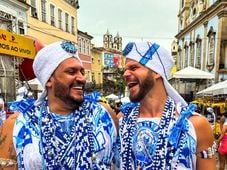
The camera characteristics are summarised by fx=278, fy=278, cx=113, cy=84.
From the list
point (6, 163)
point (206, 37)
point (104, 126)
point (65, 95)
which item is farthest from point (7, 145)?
point (206, 37)

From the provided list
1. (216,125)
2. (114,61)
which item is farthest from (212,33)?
(114,61)

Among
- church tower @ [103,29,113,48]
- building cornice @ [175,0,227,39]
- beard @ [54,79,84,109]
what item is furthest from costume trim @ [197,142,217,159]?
church tower @ [103,29,113,48]

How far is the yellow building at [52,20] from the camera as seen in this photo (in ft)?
55.2

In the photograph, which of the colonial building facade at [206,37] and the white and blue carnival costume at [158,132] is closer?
the white and blue carnival costume at [158,132]

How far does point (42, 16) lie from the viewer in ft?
59.6

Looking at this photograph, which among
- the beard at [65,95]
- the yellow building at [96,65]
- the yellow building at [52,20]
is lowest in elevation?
the beard at [65,95]

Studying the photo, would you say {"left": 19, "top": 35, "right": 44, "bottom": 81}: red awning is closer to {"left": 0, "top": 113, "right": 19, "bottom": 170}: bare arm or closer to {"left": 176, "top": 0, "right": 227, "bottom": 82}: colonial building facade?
{"left": 0, "top": 113, "right": 19, "bottom": 170}: bare arm

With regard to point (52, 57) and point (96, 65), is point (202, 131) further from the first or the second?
point (96, 65)

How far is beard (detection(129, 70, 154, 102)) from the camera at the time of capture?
6.64 ft

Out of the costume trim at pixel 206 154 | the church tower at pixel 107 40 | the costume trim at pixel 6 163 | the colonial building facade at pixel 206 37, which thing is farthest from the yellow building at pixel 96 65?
the church tower at pixel 107 40

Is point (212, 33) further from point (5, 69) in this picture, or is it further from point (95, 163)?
point (95, 163)

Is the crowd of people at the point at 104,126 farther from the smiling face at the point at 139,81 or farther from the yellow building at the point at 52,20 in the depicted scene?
the yellow building at the point at 52,20

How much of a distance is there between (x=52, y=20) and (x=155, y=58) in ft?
62.0

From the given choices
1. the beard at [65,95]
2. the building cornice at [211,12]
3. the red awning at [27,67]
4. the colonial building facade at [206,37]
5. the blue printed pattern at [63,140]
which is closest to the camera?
the blue printed pattern at [63,140]
